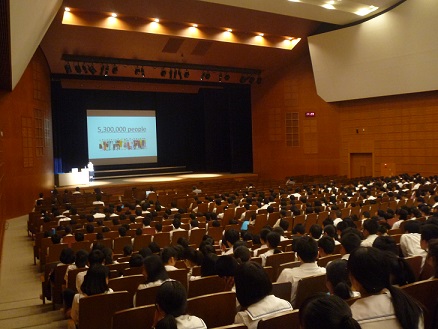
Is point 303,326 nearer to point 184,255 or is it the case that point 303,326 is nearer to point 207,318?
point 207,318

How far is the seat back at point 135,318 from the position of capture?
293cm

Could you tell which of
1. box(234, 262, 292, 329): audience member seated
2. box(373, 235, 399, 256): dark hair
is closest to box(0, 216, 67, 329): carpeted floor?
box(234, 262, 292, 329): audience member seated

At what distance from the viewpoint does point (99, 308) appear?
356 cm

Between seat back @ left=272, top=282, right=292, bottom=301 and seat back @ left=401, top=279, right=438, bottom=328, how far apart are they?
1.07m

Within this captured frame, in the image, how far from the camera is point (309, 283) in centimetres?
356

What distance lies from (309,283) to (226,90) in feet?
69.6

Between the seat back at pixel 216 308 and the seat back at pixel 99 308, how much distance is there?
2.93 feet

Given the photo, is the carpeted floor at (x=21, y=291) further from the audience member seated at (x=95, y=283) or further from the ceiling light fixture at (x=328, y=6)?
the ceiling light fixture at (x=328, y=6)

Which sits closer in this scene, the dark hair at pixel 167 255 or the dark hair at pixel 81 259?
the dark hair at pixel 167 255

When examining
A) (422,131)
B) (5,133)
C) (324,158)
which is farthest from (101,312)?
(324,158)

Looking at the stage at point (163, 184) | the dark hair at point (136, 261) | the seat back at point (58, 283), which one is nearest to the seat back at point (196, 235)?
the seat back at point (58, 283)

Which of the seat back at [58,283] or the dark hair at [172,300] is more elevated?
the dark hair at [172,300]

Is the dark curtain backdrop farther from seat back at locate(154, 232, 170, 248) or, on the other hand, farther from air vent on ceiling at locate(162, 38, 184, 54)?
seat back at locate(154, 232, 170, 248)

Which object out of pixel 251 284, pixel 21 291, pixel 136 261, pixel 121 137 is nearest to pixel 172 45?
pixel 121 137
